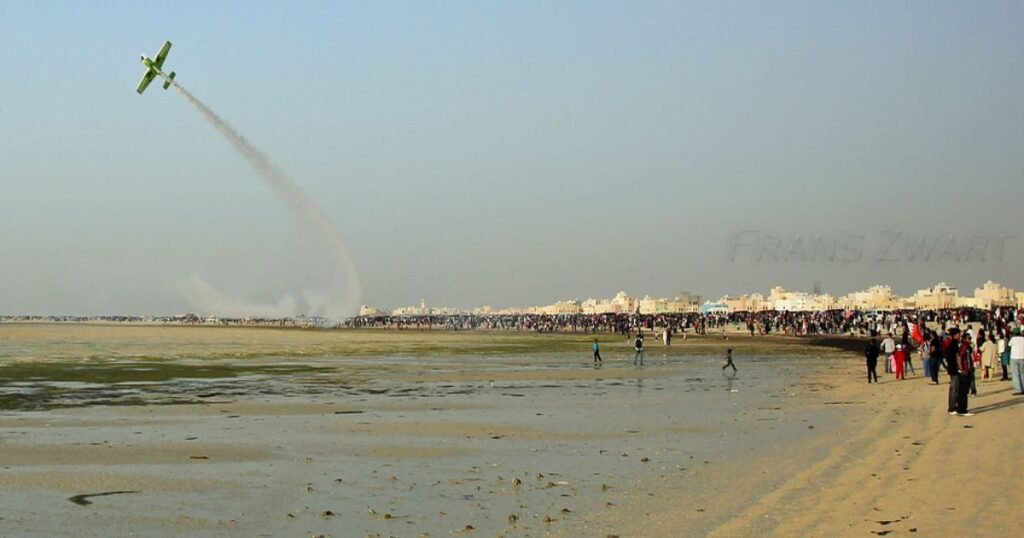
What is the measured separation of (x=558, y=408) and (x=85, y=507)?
12.9 metres

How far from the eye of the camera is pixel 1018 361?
72.4 feet

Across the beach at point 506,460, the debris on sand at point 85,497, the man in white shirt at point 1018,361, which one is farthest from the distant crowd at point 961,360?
the debris on sand at point 85,497

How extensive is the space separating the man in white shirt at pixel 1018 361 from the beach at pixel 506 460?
0.67 metres

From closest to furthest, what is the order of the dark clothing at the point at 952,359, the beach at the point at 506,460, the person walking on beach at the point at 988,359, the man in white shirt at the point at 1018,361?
the beach at the point at 506,460, the dark clothing at the point at 952,359, the man in white shirt at the point at 1018,361, the person walking on beach at the point at 988,359

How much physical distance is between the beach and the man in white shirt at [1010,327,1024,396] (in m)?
0.67

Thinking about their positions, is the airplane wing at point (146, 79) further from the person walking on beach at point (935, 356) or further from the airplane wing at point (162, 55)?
the person walking on beach at point (935, 356)

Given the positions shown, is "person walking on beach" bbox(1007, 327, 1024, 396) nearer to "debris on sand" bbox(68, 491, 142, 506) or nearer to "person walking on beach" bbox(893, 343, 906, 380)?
"person walking on beach" bbox(893, 343, 906, 380)

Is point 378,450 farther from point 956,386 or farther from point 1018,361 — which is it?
point 1018,361

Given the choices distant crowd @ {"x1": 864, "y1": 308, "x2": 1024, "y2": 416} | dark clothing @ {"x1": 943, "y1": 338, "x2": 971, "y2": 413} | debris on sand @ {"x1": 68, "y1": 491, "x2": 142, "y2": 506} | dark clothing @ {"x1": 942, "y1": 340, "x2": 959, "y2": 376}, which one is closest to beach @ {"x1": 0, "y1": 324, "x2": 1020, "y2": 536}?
debris on sand @ {"x1": 68, "y1": 491, "x2": 142, "y2": 506}

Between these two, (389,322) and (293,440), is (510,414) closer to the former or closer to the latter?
(293,440)

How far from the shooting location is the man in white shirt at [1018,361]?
71.7 feet

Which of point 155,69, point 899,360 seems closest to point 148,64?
point 155,69

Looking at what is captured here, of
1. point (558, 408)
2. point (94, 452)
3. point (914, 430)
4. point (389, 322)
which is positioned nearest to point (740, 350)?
point (558, 408)

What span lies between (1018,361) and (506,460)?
12906 mm
